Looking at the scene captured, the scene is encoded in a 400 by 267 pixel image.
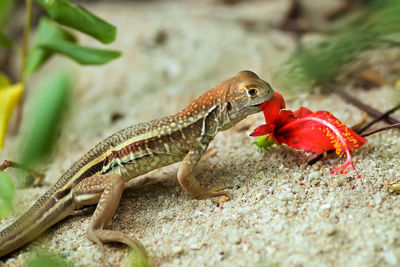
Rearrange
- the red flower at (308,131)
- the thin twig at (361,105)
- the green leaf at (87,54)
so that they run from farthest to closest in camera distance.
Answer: the green leaf at (87,54) < the thin twig at (361,105) < the red flower at (308,131)

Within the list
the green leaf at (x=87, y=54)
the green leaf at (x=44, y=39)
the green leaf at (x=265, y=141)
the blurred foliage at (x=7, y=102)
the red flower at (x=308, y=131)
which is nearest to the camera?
the red flower at (x=308, y=131)

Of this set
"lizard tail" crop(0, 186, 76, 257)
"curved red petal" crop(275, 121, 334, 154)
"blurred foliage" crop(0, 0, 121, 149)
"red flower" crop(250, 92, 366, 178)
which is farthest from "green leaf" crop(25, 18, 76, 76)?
"curved red petal" crop(275, 121, 334, 154)

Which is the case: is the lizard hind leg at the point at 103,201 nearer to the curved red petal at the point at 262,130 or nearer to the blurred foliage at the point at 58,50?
the curved red petal at the point at 262,130

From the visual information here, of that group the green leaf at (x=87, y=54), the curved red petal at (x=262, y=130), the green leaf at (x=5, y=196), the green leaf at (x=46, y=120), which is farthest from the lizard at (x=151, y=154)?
the green leaf at (x=46, y=120)

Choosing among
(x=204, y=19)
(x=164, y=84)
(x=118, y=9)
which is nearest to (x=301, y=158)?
(x=164, y=84)

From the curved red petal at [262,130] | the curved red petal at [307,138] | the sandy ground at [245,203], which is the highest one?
the curved red petal at [262,130]

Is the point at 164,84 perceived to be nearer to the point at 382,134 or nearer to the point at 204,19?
the point at 204,19
